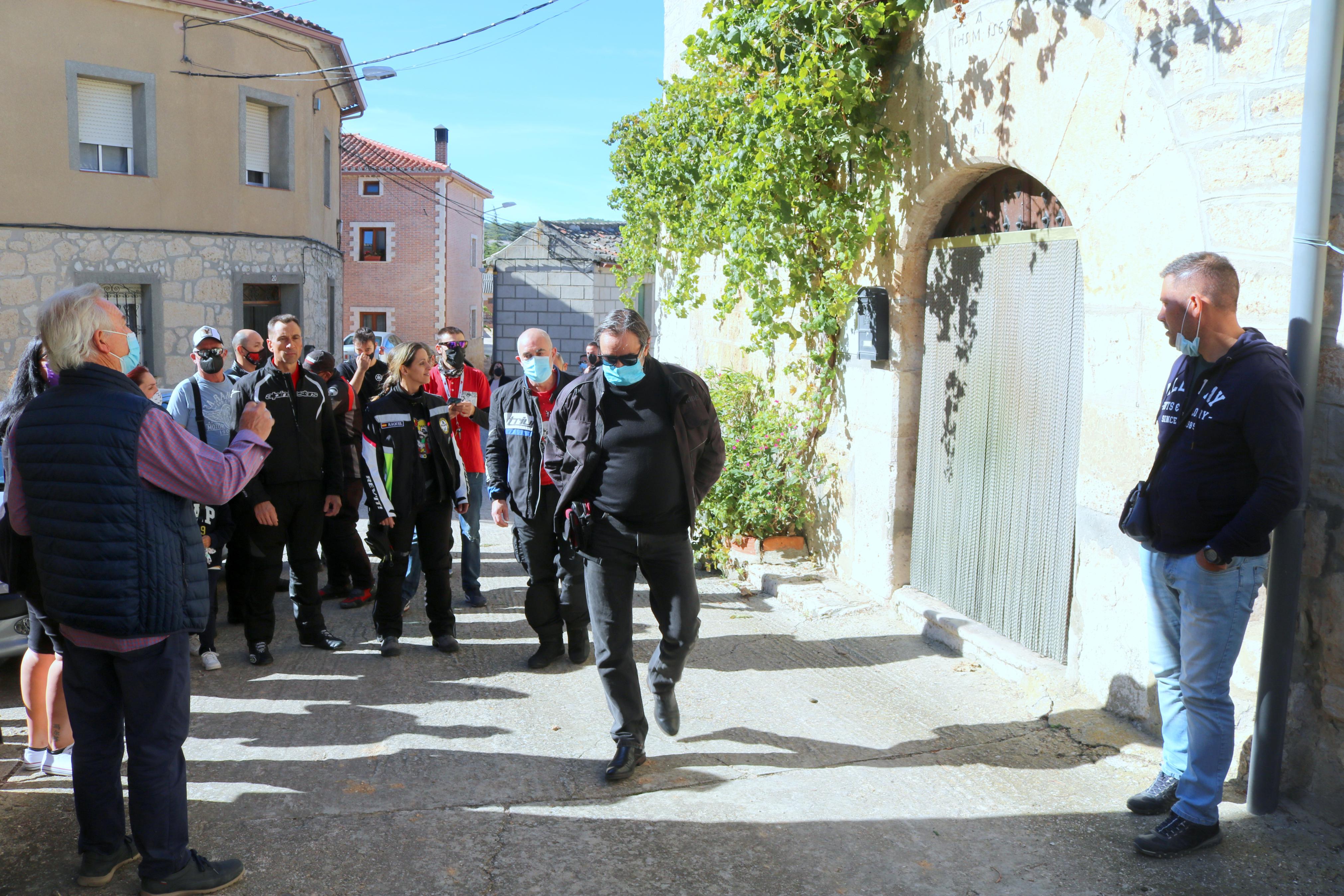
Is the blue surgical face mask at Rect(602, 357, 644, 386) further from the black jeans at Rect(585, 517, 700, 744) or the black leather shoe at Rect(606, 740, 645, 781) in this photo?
the black leather shoe at Rect(606, 740, 645, 781)

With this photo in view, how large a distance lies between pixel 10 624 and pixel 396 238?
33.1 m

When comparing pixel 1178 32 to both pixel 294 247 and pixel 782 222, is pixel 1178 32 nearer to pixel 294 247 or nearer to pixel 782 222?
pixel 782 222

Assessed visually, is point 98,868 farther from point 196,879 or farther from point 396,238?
point 396,238

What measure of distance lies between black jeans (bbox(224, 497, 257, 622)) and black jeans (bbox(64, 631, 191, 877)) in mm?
2412

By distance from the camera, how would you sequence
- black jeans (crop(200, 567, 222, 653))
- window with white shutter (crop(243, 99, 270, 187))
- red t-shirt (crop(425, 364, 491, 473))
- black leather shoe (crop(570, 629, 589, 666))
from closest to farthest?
black jeans (crop(200, 567, 222, 653))
black leather shoe (crop(570, 629, 589, 666))
red t-shirt (crop(425, 364, 491, 473))
window with white shutter (crop(243, 99, 270, 187))

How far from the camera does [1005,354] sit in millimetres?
5500

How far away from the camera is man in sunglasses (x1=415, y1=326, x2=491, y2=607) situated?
6.85 meters

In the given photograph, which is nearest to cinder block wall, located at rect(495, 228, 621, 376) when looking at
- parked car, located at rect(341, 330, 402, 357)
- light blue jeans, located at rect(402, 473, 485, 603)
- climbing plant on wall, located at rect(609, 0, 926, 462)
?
parked car, located at rect(341, 330, 402, 357)

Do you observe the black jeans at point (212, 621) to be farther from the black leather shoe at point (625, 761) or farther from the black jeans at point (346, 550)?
the black leather shoe at point (625, 761)

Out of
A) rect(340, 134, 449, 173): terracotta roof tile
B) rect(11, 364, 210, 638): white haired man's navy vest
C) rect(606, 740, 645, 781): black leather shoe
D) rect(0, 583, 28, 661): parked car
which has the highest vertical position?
rect(340, 134, 449, 173): terracotta roof tile

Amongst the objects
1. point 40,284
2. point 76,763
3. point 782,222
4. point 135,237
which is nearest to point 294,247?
point 135,237

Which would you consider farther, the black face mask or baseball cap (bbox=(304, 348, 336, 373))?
baseball cap (bbox=(304, 348, 336, 373))

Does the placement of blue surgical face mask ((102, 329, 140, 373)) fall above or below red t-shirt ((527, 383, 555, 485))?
above

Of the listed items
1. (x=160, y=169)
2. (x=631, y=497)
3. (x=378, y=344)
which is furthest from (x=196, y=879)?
(x=160, y=169)
